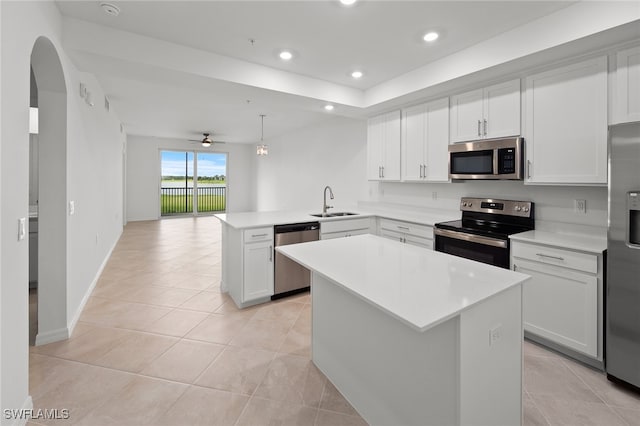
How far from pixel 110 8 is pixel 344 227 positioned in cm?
307

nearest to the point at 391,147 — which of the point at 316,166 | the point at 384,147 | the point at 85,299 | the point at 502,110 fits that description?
the point at 384,147

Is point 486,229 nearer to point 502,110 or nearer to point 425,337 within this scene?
point 502,110

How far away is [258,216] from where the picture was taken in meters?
3.89

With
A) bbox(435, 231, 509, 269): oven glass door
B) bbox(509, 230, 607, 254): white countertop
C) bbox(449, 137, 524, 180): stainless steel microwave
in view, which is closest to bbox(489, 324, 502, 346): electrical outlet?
bbox(509, 230, 607, 254): white countertop

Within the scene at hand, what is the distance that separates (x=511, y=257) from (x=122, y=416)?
10.0 ft

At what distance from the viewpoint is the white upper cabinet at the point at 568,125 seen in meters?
2.36

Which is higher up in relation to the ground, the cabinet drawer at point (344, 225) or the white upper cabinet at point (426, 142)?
the white upper cabinet at point (426, 142)

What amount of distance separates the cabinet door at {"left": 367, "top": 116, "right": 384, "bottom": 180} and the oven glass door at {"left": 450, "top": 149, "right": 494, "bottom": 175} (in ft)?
3.90

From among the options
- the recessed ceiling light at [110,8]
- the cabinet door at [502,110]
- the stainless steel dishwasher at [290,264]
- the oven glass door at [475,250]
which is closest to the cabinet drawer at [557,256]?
the oven glass door at [475,250]

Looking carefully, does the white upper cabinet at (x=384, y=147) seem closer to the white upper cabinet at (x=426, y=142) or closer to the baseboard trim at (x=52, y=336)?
the white upper cabinet at (x=426, y=142)

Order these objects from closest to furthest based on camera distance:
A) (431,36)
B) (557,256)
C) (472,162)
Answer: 1. (557,256)
2. (431,36)
3. (472,162)

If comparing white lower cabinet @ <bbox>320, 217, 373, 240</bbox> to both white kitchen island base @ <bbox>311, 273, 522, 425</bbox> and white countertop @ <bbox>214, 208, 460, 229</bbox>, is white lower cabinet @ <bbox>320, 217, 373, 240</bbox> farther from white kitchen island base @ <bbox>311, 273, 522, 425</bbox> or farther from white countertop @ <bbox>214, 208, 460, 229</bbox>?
white kitchen island base @ <bbox>311, 273, 522, 425</bbox>

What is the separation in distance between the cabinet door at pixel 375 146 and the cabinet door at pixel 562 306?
7.55 ft

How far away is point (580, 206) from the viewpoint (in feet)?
8.96
